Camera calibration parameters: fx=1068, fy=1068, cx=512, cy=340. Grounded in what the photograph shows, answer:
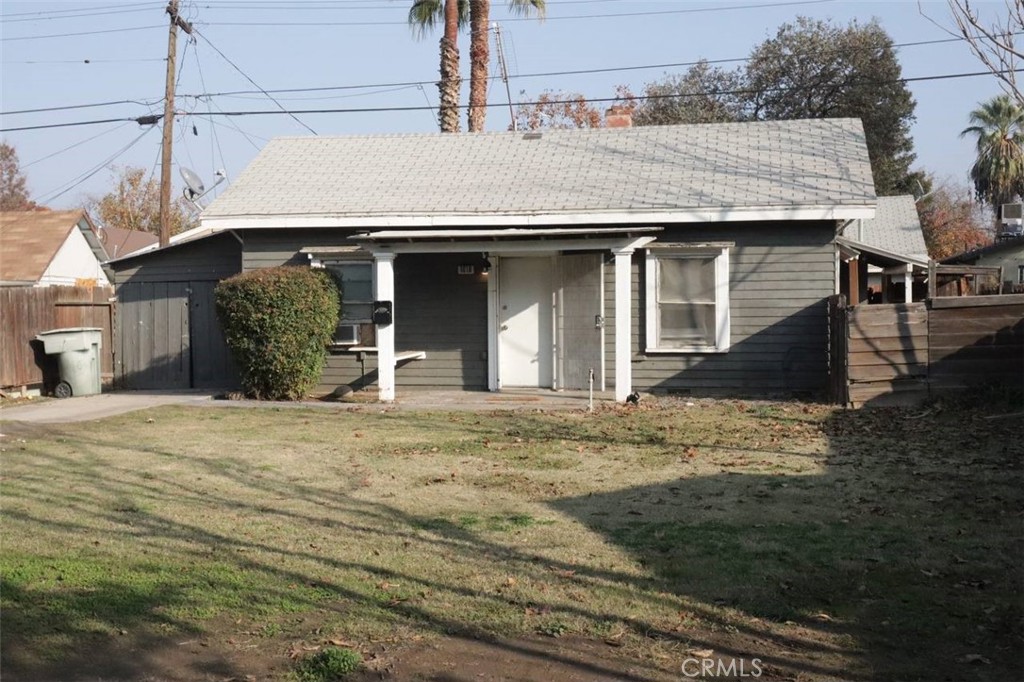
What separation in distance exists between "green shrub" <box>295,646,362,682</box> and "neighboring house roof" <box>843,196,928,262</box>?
24244mm

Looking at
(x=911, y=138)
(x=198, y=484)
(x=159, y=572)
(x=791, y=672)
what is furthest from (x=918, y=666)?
(x=911, y=138)

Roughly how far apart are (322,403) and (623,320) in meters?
4.64

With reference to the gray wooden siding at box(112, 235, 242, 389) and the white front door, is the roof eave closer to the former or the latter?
the white front door

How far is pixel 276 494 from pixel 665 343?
9.26m

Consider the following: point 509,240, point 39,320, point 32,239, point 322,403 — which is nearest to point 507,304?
point 509,240

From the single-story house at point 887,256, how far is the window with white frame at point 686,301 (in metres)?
2.14

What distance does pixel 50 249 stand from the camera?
33625 millimetres

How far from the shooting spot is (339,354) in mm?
17750

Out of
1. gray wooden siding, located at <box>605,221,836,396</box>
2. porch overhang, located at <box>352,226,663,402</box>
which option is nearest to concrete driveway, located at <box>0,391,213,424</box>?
porch overhang, located at <box>352,226,663,402</box>

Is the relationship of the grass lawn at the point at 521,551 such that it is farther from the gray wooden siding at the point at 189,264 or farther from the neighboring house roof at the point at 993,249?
the neighboring house roof at the point at 993,249

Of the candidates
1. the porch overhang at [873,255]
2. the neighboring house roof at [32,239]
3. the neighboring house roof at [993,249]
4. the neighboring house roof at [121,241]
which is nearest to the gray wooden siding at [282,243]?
the porch overhang at [873,255]

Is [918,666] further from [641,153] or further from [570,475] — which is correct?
[641,153]

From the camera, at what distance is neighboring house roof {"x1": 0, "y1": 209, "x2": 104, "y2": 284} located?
1271 inches

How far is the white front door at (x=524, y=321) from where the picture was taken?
687 inches
